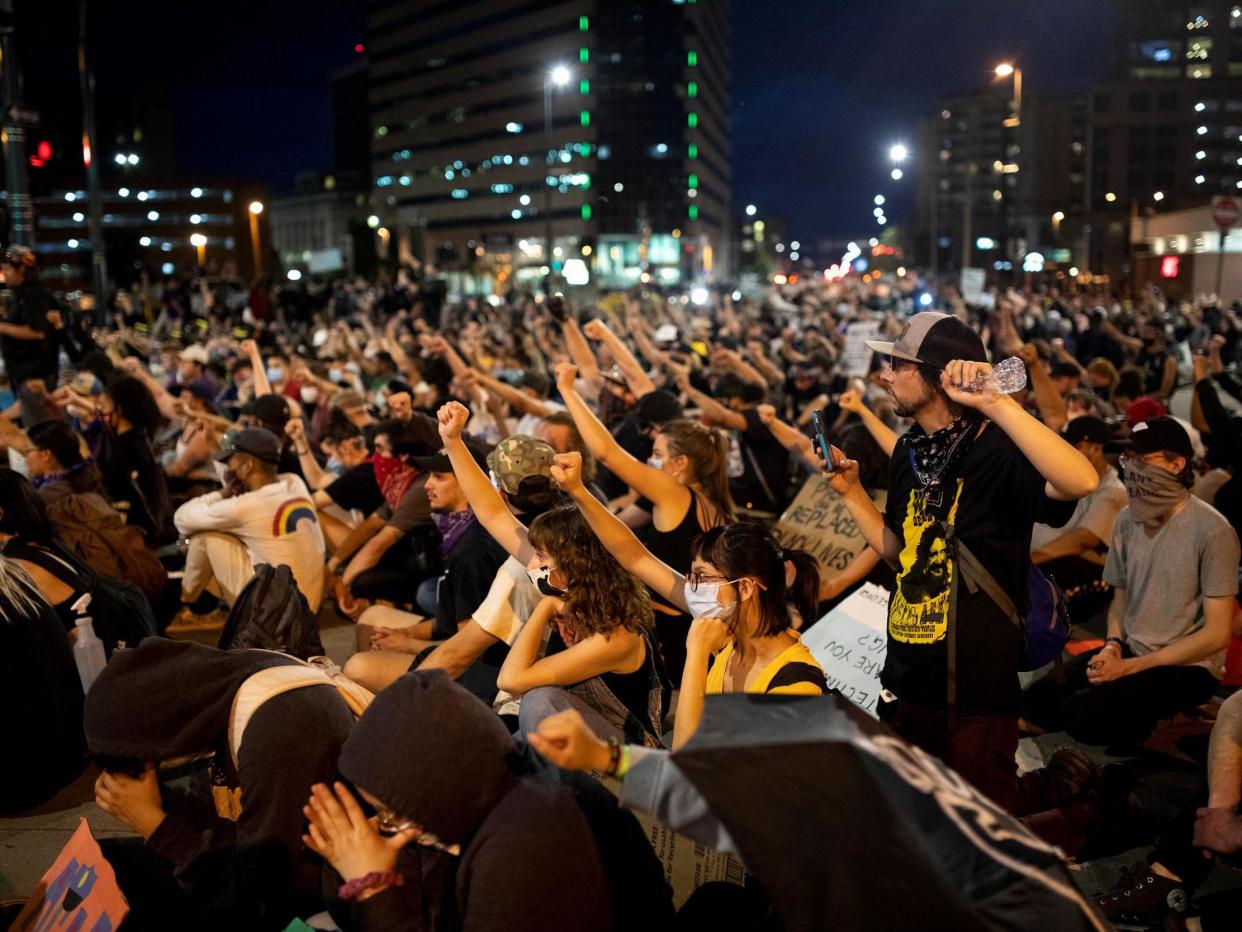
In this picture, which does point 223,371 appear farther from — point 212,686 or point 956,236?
point 956,236

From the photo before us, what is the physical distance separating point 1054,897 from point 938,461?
1.73 metres

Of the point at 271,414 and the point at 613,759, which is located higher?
the point at 271,414

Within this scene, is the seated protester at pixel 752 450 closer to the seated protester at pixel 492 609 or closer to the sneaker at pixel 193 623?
the seated protester at pixel 492 609

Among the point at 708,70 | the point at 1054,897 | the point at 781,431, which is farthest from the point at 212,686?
the point at 708,70

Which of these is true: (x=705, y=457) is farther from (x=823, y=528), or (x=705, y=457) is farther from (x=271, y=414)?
(x=271, y=414)

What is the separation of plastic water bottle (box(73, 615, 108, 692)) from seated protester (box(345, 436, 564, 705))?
4.19 ft

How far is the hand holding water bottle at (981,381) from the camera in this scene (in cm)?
304

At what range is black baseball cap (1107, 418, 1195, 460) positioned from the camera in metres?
5.06

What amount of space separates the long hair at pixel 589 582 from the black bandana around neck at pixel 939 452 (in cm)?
125

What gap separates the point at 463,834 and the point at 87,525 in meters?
4.76

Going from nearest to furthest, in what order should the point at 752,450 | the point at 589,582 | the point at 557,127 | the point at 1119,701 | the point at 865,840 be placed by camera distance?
the point at 865,840 → the point at 589,582 → the point at 1119,701 → the point at 752,450 → the point at 557,127

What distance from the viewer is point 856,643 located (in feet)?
18.6

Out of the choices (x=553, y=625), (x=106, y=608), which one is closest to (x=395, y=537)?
(x=106, y=608)

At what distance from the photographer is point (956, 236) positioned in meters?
157
